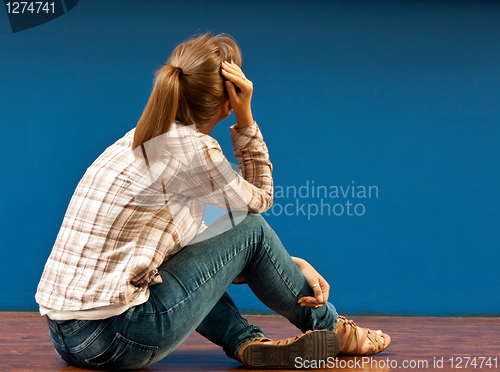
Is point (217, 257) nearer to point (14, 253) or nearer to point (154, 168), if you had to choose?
point (154, 168)

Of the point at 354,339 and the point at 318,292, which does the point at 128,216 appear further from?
the point at 354,339

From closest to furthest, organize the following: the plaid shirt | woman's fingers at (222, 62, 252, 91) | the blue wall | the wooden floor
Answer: the plaid shirt → woman's fingers at (222, 62, 252, 91) → the wooden floor → the blue wall

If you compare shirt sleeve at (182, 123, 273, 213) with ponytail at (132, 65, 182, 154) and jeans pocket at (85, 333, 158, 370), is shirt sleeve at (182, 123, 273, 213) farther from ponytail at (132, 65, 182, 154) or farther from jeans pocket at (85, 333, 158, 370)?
jeans pocket at (85, 333, 158, 370)

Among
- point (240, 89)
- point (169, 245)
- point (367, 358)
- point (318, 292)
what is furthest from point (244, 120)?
point (367, 358)

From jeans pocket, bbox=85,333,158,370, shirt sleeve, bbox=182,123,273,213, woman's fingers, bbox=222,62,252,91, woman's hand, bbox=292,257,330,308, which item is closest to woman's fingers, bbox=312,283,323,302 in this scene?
woman's hand, bbox=292,257,330,308

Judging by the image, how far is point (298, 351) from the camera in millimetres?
1031

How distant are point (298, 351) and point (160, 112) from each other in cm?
66

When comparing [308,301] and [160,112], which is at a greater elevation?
[160,112]

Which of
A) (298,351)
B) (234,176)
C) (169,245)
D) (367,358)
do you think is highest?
(234,176)

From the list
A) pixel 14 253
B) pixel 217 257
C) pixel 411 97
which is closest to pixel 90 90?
pixel 14 253

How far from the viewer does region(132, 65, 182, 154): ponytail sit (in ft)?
2.93

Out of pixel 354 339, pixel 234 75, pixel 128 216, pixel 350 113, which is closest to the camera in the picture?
pixel 128 216

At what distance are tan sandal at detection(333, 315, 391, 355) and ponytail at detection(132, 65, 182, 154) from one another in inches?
27.8

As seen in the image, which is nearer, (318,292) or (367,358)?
(318,292)
